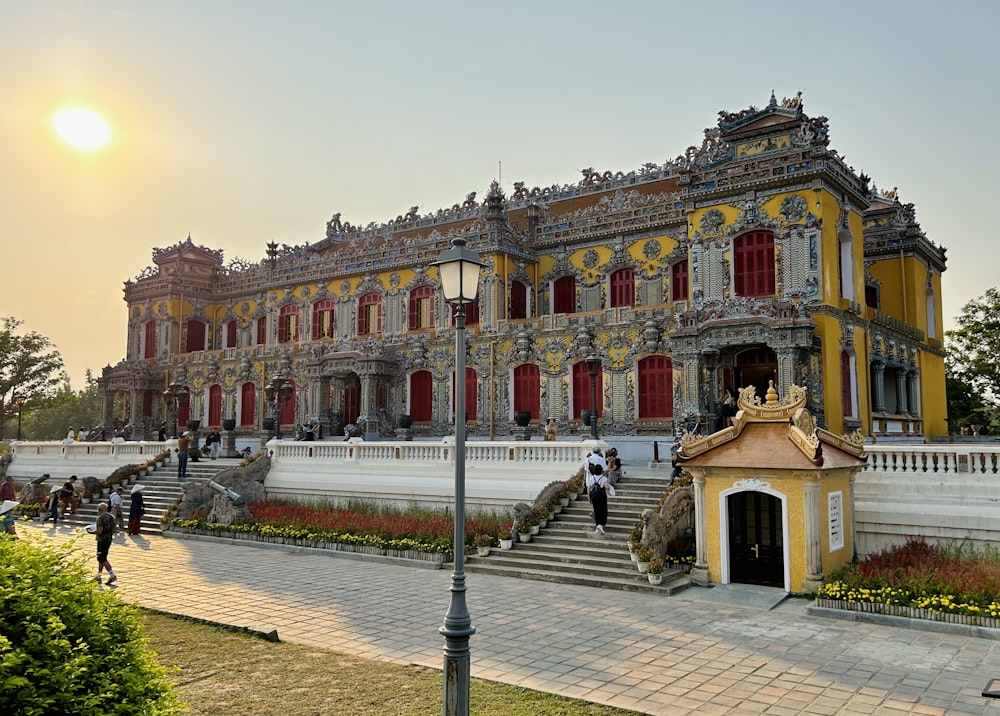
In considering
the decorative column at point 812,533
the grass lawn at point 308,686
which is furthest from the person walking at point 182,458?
the decorative column at point 812,533

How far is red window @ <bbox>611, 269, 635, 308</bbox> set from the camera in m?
30.7

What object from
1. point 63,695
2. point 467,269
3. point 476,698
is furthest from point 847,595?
point 63,695

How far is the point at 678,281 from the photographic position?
29578 millimetres

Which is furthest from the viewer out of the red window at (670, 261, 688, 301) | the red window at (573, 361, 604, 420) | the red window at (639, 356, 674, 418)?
the red window at (670, 261, 688, 301)

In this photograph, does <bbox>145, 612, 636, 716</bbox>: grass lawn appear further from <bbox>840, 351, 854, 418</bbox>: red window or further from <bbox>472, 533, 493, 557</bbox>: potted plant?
<bbox>840, 351, 854, 418</bbox>: red window

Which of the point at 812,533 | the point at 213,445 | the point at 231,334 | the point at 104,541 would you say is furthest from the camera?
the point at 231,334

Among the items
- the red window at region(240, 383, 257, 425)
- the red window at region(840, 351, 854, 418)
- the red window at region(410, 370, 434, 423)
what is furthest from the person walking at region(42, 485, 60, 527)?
the red window at region(840, 351, 854, 418)

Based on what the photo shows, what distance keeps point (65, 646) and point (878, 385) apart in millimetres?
27311

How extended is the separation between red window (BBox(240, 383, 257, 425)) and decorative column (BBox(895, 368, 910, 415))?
1114 inches

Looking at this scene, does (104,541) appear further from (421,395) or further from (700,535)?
(421,395)

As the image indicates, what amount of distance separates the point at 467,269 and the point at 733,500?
8173 millimetres

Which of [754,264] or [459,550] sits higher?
[754,264]

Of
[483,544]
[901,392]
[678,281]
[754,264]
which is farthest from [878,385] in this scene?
[483,544]

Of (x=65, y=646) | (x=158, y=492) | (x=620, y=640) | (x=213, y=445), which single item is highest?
(x=213, y=445)
